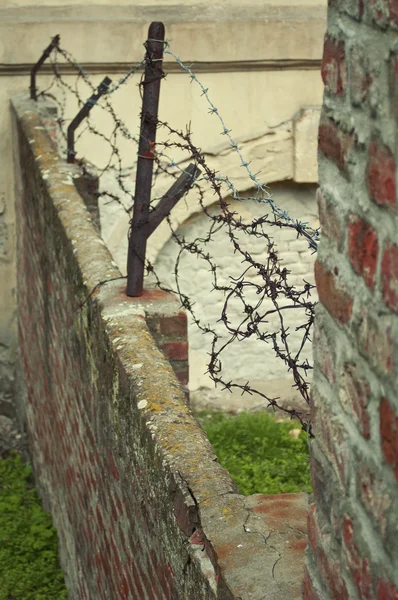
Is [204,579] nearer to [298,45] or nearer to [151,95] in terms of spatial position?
[151,95]

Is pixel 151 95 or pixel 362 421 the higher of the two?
pixel 151 95

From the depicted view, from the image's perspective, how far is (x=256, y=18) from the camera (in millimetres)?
7301

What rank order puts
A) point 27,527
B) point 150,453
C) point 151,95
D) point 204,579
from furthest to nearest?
point 27,527 < point 151,95 < point 150,453 < point 204,579

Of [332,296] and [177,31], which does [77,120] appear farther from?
[332,296]

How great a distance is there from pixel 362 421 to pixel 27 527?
5229 millimetres

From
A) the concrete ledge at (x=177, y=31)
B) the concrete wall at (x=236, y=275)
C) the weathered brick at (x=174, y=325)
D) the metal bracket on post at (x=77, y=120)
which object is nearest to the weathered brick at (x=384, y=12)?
the weathered brick at (x=174, y=325)

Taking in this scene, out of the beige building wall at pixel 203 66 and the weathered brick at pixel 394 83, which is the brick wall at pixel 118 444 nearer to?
the beige building wall at pixel 203 66

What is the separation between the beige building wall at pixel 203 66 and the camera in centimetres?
700

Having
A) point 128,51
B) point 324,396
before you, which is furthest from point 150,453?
point 128,51

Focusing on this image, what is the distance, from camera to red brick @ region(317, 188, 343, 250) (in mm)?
1638

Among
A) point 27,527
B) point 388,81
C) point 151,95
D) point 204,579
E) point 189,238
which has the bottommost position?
point 27,527

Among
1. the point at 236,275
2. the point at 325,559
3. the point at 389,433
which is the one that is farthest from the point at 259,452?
the point at 389,433

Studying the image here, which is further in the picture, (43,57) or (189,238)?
(189,238)

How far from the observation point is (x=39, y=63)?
6715mm
